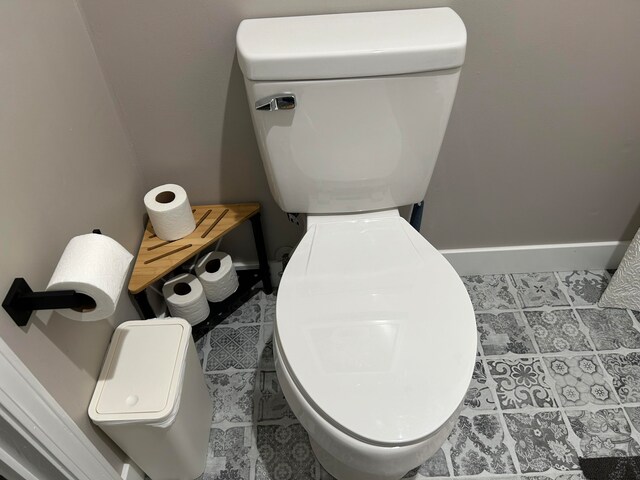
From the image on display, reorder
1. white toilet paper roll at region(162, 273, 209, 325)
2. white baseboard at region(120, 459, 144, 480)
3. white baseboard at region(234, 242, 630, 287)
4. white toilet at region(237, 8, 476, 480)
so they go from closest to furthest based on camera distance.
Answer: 1. white toilet at region(237, 8, 476, 480)
2. white baseboard at region(120, 459, 144, 480)
3. white toilet paper roll at region(162, 273, 209, 325)
4. white baseboard at region(234, 242, 630, 287)

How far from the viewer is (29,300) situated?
0.71 m

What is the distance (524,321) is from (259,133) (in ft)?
3.01

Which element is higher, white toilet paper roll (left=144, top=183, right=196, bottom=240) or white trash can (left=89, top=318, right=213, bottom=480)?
white toilet paper roll (left=144, top=183, right=196, bottom=240)

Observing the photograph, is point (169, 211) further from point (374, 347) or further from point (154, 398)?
point (374, 347)

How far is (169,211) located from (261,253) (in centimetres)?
32

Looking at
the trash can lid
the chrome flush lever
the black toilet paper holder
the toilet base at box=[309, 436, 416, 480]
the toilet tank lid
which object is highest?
the toilet tank lid

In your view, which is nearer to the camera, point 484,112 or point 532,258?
point 484,112

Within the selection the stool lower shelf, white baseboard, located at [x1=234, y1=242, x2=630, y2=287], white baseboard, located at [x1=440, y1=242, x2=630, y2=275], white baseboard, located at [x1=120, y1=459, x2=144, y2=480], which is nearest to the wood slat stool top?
the stool lower shelf

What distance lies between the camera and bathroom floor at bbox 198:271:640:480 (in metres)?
1.16

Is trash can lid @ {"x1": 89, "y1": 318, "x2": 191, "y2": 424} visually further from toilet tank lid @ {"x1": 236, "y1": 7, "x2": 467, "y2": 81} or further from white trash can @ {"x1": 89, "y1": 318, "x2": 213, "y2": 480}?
toilet tank lid @ {"x1": 236, "y1": 7, "x2": 467, "y2": 81}

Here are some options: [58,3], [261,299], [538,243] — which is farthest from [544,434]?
[58,3]

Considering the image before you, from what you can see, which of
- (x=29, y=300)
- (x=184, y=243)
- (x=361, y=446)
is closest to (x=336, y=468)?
(x=361, y=446)

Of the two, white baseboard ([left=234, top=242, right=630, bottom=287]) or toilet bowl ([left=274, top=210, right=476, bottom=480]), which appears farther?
white baseboard ([left=234, top=242, right=630, bottom=287])

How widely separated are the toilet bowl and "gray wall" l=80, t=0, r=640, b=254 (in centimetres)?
33
